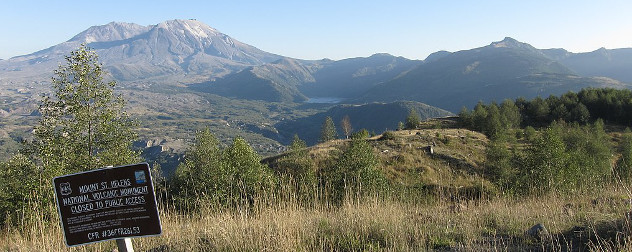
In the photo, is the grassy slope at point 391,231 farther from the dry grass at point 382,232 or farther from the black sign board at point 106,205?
the black sign board at point 106,205

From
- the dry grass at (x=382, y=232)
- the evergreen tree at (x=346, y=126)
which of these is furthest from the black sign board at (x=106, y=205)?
the evergreen tree at (x=346, y=126)

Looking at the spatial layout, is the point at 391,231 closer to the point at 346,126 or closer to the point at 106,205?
the point at 106,205

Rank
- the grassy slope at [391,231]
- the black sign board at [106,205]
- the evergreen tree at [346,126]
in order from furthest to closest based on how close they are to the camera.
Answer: the evergreen tree at [346,126]
the grassy slope at [391,231]
the black sign board at [106,205]

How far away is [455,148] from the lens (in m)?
43.1

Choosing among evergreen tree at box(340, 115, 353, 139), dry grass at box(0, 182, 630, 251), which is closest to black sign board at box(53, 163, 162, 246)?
dry grass at box(0, 182, 630, 251)

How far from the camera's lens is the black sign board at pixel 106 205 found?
4.33 meters

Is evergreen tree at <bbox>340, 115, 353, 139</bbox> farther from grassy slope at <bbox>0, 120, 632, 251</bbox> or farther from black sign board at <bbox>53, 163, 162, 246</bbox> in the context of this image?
black sign board at <bbox>53, 163, 162, 246</bbox>

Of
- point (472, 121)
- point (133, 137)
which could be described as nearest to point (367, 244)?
point (133, 137)

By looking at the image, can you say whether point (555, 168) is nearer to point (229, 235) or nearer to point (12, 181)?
point (229, 235)

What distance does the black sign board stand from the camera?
433cm

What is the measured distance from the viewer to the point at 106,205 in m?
4.38

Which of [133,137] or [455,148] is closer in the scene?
[133,137]

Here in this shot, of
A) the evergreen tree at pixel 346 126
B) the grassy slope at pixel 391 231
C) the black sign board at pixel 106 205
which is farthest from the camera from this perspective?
the evergreen tree at pixel 346 126

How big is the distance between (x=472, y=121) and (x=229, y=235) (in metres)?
68.6
